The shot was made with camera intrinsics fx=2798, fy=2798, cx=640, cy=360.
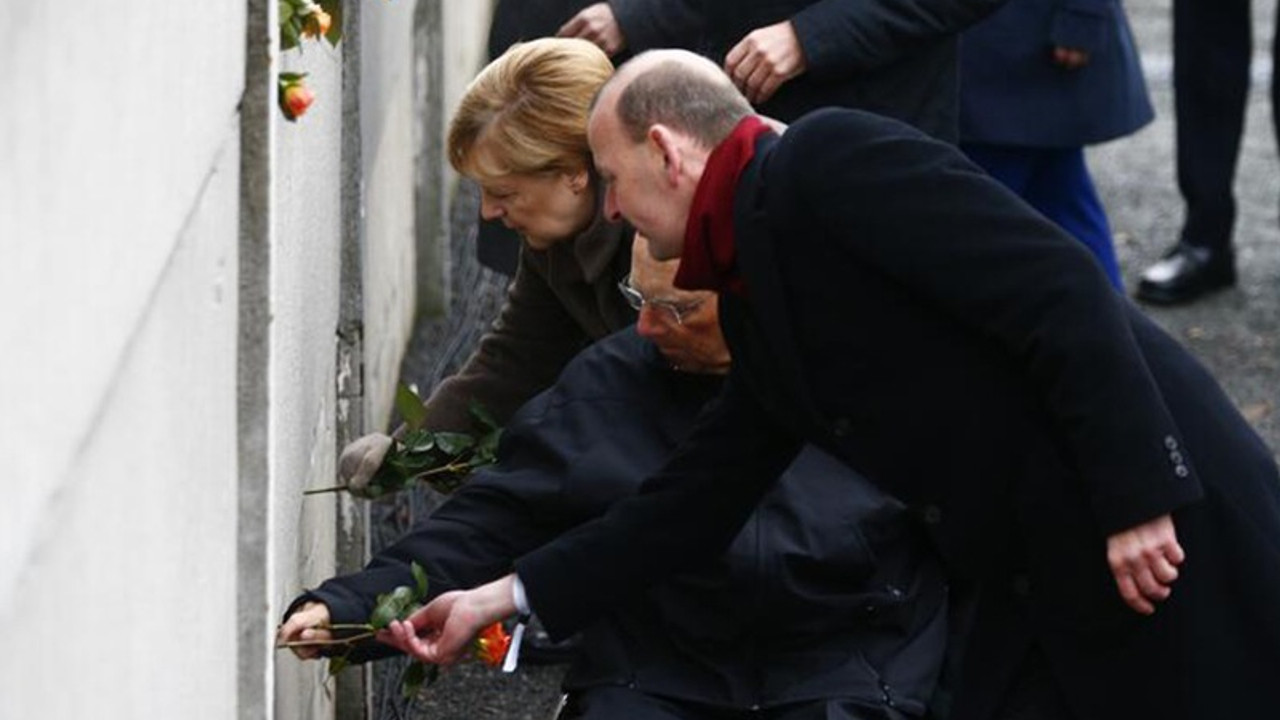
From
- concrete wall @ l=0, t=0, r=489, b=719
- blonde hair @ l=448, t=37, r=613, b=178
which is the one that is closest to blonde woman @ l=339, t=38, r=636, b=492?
blonde hair @ l=448, t=37, r=613, b=178

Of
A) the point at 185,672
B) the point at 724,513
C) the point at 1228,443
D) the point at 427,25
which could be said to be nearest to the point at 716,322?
the point at 724,513

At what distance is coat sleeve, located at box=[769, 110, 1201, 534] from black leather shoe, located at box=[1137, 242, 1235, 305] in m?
4.90

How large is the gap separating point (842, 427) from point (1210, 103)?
4.90m

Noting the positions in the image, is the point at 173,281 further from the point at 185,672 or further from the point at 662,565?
the point at 662,565

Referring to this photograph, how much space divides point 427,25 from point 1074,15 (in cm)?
209

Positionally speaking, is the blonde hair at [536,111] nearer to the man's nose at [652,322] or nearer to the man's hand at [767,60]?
the man's nose at [652,322]

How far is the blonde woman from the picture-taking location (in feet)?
13.0

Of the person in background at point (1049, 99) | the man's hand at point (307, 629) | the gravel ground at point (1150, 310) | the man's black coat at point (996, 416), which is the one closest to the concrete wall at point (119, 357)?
the man's hand at point (307, 629)

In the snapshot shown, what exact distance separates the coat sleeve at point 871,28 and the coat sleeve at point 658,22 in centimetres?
18

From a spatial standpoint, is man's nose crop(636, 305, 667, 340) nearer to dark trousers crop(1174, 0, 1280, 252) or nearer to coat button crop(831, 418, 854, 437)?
coat button crop(831, 418, 854, 437)

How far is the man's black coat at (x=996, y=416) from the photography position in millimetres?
2975

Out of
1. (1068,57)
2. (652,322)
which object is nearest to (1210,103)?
(1068,57)

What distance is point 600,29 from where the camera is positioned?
4637mm

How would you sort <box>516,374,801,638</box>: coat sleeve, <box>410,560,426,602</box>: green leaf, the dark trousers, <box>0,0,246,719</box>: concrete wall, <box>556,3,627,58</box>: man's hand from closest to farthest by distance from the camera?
<box>0,0,246,719</box>: concrete wall < <box>516,374,801,638</box>: coat sleeve < <box>410,560,426,602</box>: green leaf < <box>556,3,627,58</box>: man's hand < the dark trousers
